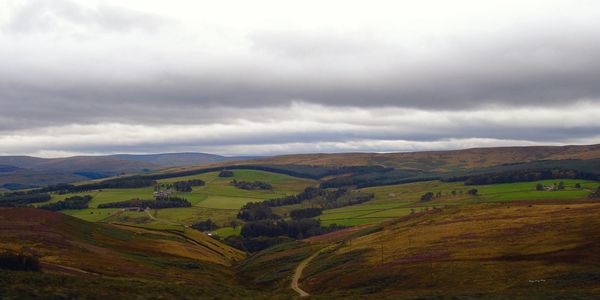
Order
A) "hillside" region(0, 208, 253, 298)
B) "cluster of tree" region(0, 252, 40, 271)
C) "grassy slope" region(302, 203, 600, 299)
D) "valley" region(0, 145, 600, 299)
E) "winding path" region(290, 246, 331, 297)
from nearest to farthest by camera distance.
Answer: "hillside" region(0, 208, 253, 298), "valley" region(0, 145, 600, 299), "cluster of tree" region(0, 252, 40, 271), "grassy slope" region(302, 203, 600, 299), "winding path" region(290, 246, 331, 297)

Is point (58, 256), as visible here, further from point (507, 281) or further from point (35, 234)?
point (507, 281)

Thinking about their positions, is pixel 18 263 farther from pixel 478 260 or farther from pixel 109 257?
pixel 478 260

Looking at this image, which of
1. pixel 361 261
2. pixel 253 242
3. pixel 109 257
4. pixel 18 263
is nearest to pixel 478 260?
pixel 361 261

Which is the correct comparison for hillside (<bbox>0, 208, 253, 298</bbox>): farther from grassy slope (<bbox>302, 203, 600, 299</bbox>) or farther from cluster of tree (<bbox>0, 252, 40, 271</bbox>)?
grassy slope (<bbox>302, 203, 600, 299</bbox>)

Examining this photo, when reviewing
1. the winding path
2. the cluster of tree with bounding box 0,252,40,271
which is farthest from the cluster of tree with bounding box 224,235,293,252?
the cluster of tree with bounding box 0,252,40,271

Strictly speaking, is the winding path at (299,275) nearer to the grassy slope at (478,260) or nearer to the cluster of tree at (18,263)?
the grassy slope at (478,260)
